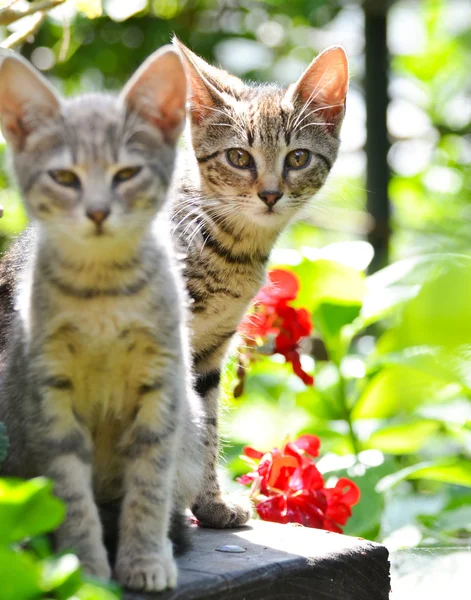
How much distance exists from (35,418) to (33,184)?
37cm

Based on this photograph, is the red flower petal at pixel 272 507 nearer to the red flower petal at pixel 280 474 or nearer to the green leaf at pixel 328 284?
the red flower petal at pixel 280 474

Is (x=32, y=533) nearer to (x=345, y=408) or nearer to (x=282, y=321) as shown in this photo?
(x=282, y=321)

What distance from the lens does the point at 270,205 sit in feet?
7.09

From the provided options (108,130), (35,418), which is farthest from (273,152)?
(35,418)

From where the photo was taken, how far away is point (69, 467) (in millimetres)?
1317

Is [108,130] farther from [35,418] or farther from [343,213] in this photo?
[343,213]

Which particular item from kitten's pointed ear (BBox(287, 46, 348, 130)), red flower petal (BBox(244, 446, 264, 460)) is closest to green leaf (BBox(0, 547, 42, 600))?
red flower petal (BBox(244, 446, 264, 460))

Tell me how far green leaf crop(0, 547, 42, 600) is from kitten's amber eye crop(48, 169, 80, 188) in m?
0.61

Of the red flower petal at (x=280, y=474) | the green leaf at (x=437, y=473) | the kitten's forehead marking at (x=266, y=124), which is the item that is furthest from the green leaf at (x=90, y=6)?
the green leaf at (x=437, y=473)

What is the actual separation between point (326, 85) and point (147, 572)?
4.81 ft

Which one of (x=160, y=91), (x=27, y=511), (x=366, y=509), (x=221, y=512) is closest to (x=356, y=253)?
(x=366, y=509)

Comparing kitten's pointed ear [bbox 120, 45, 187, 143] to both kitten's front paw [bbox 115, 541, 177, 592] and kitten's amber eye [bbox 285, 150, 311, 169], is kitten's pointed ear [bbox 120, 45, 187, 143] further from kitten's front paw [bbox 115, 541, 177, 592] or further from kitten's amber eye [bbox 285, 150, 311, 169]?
kitten's amber eye [bbox 285, 150, 311, 169]

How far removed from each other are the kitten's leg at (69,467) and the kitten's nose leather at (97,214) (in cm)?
27

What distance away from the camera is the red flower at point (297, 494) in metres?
2.02
